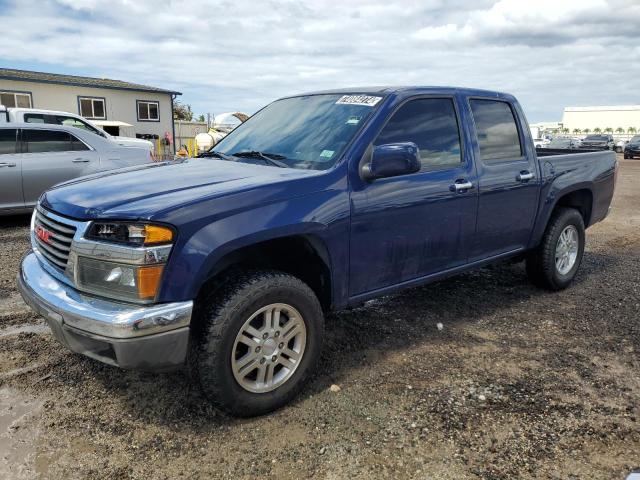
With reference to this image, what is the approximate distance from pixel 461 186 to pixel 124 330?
8.25 feet

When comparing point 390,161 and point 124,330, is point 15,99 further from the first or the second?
point 124,330

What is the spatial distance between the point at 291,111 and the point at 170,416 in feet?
7.64

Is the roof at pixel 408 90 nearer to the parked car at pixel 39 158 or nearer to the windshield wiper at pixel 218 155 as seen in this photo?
the windshield wiper at pixel 218 155

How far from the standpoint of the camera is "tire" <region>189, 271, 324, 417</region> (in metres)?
2.69

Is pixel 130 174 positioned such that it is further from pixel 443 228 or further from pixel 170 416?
pixel 443 228

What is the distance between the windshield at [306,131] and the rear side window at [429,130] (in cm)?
21

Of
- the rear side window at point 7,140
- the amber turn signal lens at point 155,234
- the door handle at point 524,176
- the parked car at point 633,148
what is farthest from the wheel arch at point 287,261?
the parked car at point 633,148

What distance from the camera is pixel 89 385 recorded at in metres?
3.27

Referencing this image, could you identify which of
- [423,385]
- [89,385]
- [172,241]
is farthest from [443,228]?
[89,385]

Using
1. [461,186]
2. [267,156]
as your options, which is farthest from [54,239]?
[461,186]

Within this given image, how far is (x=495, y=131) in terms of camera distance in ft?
14.4

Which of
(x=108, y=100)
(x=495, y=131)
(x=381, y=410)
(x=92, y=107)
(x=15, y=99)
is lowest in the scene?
(x=381, y=410)

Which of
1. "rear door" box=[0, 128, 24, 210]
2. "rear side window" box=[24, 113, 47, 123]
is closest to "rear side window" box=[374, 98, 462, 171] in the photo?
"rear door" box=[0, 128, 24, 210]

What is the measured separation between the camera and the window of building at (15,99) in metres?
23.5
